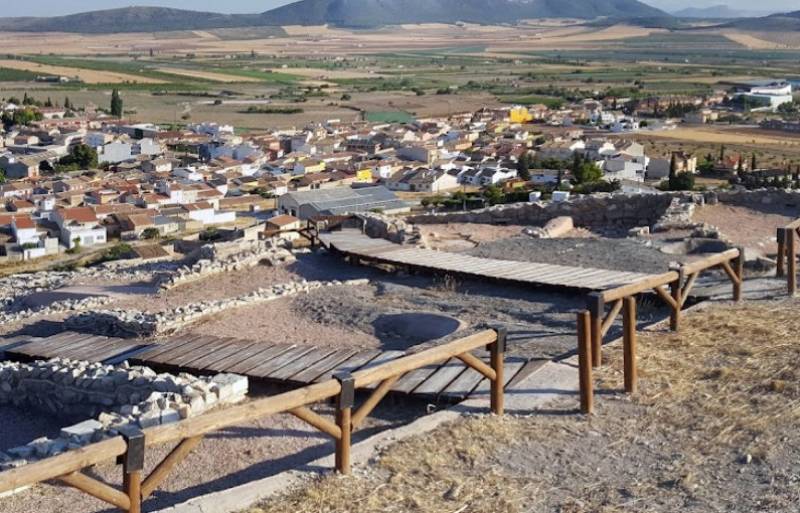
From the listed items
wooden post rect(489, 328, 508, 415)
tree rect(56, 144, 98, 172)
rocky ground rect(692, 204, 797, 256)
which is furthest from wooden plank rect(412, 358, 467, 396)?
tree rect(56, 144, 98, 172)

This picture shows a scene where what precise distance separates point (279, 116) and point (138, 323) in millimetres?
73336

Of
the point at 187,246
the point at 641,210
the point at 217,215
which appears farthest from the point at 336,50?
the point at 641,210

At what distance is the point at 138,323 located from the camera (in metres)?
9.79

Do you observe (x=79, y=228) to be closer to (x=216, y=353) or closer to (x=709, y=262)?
(x=216, y=353)

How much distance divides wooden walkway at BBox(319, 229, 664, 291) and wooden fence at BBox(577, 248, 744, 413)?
1048 mm

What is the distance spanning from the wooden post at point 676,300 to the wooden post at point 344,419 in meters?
3.71

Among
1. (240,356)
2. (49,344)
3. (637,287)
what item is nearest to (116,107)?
(49,344)

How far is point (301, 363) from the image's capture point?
791 cm

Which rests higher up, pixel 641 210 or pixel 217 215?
pixel 641 210

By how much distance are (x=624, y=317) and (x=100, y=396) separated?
3.74 meters

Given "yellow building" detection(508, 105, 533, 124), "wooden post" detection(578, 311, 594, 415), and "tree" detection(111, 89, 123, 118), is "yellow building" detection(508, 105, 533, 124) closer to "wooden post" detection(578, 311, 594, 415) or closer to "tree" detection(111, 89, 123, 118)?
"tree" detection(111, 89, 123, 118)

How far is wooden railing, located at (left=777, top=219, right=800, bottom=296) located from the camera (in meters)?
9.95

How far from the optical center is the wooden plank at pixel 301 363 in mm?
7602

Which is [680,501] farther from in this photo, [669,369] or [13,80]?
[13,80]
